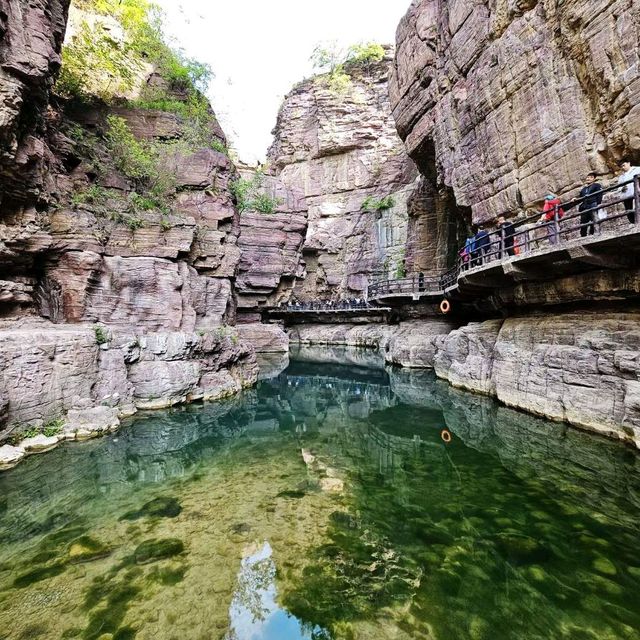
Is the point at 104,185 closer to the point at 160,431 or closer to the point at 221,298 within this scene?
the point at 221,298

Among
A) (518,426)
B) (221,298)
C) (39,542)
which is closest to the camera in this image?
(39,542)

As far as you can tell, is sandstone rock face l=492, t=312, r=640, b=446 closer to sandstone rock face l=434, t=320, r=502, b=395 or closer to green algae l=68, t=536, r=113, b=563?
sandstone rock face l=434, t=320, r=502, b=395

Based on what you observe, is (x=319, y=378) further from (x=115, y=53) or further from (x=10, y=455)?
(x=115, y=53)

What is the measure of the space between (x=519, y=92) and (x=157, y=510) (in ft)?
50.0

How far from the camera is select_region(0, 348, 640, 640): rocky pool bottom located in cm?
373

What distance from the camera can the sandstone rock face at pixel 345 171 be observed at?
40.4m

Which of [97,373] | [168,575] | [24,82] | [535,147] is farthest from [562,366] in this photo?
[24,82]

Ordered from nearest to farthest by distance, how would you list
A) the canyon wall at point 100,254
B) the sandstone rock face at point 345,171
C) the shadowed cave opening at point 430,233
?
the canyon wall at point 100,254, the shadowed cave opening at point 430,233, the sandstone rock face at point 345,171

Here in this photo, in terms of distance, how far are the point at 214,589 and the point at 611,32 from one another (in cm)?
1393

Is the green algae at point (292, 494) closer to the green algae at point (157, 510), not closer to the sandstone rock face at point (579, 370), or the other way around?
the green algae at point (157, 510)

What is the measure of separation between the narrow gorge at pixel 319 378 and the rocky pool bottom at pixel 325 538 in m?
0.04

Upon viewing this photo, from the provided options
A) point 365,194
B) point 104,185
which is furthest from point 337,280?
point 104,185

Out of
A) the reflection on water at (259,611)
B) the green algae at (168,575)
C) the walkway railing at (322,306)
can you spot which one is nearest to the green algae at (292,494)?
the reflection on water at (259,611)

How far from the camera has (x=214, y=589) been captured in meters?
4.18
